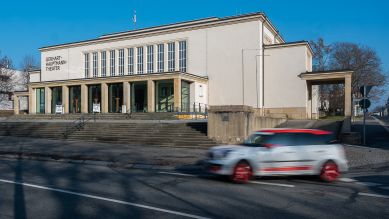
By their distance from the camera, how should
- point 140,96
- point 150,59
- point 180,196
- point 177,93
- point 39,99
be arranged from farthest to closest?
point 39,99
point 150,59
point 140,96
point 177,93
point 180,196

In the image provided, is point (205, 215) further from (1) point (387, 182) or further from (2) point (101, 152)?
(2) point (101, 152)

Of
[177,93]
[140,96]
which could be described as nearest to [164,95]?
[140,96]

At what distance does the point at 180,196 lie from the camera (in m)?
8.46

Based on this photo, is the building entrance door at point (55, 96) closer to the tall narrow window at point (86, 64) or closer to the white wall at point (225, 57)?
the tall narrow window at point (86, 64)

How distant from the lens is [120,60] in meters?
48.9

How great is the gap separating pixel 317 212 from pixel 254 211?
1184mm

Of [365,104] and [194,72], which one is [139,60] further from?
[365,104]

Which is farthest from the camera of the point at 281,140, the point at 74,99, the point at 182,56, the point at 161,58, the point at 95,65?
the point at 95,65

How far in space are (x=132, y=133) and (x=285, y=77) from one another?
69.1 feet

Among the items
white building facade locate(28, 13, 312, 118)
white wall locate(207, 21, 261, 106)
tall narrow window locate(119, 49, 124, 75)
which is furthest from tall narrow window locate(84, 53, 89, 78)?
white wall locate(207, 21, 261, 106)

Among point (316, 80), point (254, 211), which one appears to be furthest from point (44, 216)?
Result: point (316, 80)

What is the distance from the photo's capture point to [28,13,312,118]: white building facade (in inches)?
1553

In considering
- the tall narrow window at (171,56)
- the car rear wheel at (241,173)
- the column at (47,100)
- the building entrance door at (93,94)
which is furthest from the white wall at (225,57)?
the car rear wheel at (241,173)

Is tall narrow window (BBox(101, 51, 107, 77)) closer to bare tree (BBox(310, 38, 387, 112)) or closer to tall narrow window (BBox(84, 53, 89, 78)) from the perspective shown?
tall narrow window (BBox(84, 53, 89, 78))
